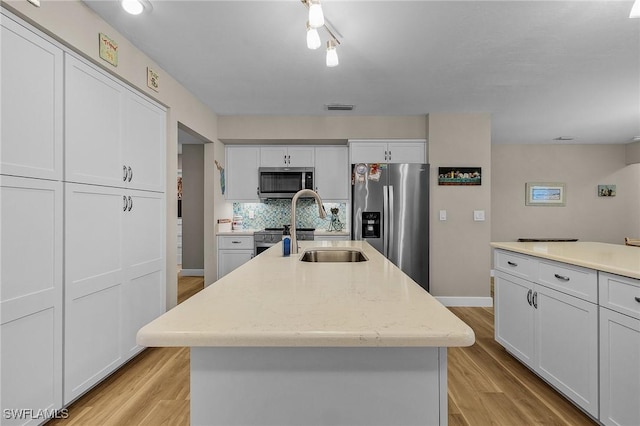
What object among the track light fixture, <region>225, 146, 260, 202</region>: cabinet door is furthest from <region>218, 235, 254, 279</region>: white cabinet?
the track light fixture

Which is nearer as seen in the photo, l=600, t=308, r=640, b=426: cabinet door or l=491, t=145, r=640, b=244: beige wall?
l=600, t=308, r=640, b=426: cabinet door

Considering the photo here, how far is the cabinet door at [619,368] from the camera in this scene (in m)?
1.42

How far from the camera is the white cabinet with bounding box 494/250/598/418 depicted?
1.68 m

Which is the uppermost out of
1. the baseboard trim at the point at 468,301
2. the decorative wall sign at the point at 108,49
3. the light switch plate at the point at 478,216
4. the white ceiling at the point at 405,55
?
the white ceiling at the point at 405,55

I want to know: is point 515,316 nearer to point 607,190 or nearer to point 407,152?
point 407,152

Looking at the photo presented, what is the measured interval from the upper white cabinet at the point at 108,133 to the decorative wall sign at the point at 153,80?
0.48 ft

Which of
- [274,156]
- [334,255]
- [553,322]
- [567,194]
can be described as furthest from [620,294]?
[567,194]

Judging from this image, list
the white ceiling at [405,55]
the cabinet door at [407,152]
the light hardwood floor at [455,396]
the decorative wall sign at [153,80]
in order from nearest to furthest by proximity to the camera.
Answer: the light hardwood floor at [455,396]
the white ceiling at [405,55]
the decorative wall sign at [153,80]
the cabinet door at [407,152]

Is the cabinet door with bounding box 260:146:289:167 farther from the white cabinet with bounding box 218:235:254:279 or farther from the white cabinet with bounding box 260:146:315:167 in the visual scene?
the white cabinet with bounding box 218:235:254:279

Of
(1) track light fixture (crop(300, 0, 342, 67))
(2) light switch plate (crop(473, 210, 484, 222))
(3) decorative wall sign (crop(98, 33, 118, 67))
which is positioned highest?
(3) decorative wall sign (crop(98, 33, 118, 67))

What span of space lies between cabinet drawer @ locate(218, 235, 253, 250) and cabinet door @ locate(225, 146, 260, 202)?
1.92 ft

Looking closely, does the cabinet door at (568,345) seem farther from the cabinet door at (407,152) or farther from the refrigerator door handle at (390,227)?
the cabinet door at (407,152)

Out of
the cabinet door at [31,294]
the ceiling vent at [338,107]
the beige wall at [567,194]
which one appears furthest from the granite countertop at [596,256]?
the beige wall at [567,194]

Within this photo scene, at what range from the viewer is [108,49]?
83.6 inches
